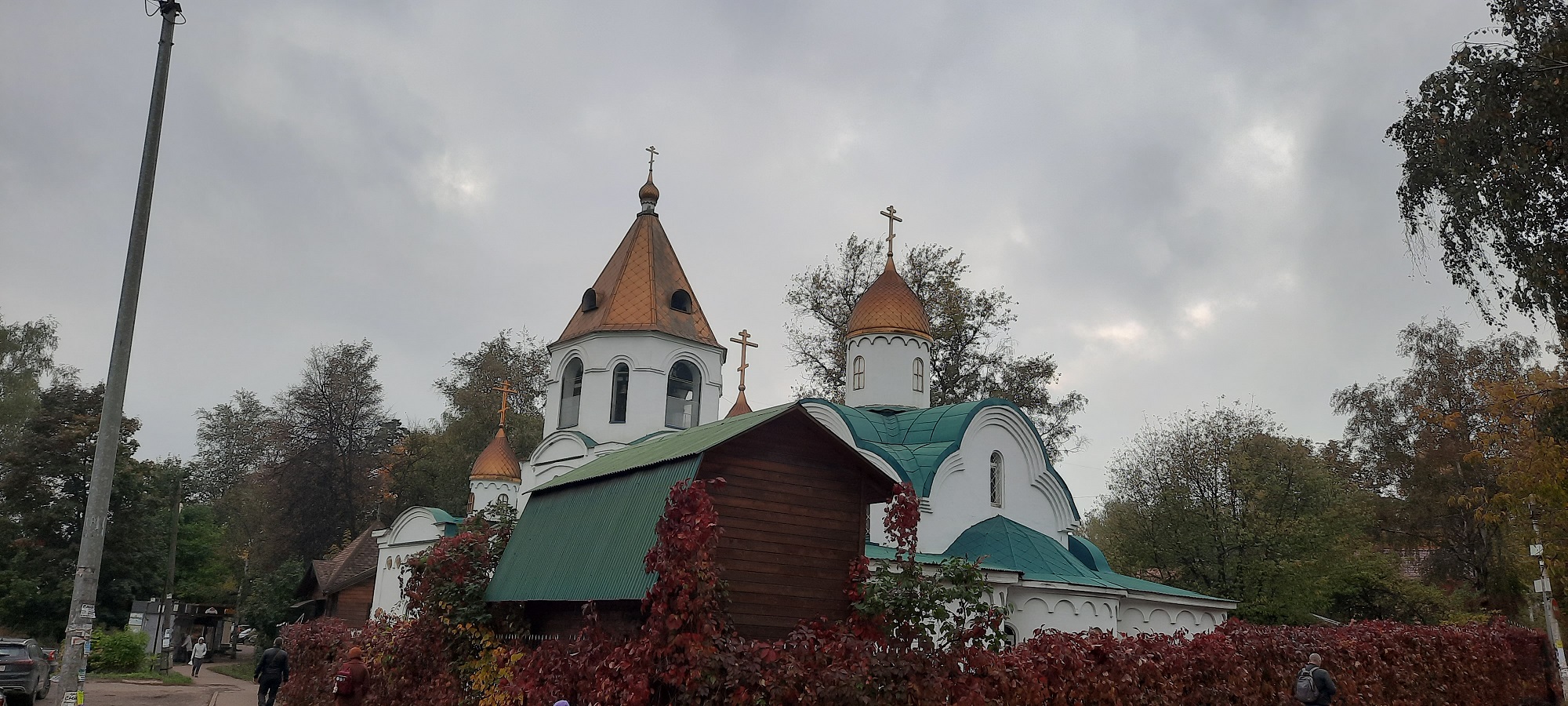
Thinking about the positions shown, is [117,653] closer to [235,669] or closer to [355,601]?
[355,601]

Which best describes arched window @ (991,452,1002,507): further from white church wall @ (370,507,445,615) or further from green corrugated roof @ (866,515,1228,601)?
white church wall @ (370,507,445,615)

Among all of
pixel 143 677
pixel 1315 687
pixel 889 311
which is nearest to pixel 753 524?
pixel 1315 687

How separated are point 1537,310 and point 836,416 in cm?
1114

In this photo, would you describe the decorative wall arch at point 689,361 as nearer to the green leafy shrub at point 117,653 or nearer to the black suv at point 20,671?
the black suv at point 20,671

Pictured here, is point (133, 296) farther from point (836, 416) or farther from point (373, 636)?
point (836, 416)

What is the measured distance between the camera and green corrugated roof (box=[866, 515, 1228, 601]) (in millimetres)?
17344

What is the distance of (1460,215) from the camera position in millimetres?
14086

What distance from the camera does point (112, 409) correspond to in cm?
914

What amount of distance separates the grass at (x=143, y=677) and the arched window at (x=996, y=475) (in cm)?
1836

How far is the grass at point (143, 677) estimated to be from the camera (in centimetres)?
2367

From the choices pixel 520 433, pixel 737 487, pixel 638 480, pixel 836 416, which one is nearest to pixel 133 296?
pixel 638 480

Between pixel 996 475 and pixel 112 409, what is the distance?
15.0m

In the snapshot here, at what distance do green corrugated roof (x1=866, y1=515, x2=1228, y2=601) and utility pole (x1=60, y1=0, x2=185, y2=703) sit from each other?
10.9 m

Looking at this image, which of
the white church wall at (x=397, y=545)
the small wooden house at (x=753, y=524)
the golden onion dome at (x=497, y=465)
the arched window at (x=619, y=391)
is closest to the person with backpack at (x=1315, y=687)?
the small wooden house at (x=753, y=524)
